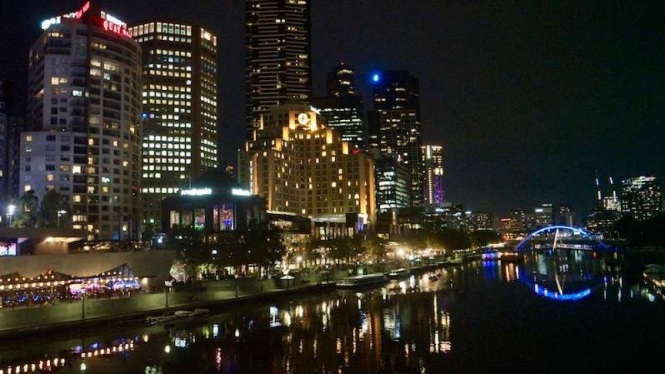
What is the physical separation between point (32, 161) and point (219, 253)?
66.3 m

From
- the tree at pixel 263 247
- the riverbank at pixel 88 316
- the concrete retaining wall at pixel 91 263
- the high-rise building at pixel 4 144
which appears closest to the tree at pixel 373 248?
the tree at pixel 263 247

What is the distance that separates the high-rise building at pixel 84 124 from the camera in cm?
12838

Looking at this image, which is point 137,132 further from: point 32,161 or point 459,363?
point 459,363

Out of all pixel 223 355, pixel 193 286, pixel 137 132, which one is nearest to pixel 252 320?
pixel 193 286

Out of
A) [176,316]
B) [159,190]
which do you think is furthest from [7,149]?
[176,316]

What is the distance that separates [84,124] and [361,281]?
251 ft

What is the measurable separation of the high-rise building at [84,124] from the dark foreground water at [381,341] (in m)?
73.1

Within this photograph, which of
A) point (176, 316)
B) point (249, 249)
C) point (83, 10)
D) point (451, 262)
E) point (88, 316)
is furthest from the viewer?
point (451, 262)

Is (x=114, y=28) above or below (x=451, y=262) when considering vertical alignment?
above

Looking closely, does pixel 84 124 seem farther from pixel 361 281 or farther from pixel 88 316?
pixel 88 316

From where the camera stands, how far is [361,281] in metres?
105

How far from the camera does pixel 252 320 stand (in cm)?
6388

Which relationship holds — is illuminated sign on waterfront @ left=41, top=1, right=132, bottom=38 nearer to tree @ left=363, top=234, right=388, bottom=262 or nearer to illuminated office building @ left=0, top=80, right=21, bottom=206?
illuminated office building @ left=0, top=80, right=21, bottom=206

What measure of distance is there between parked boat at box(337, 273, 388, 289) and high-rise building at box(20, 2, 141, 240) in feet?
205
